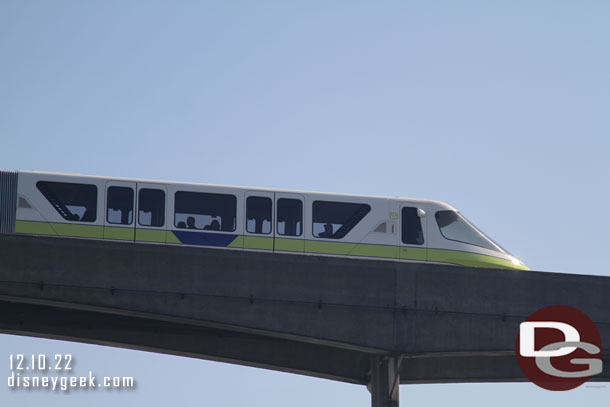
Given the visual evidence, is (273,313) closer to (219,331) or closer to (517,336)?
(219,331)

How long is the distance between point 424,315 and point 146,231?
860 centimetres

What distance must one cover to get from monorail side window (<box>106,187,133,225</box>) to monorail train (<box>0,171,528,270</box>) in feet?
0.10

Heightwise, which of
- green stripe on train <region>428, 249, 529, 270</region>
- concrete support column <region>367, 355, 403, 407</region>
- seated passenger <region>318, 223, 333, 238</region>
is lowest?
concrete support column <region>367, 355, 403, 407</region>

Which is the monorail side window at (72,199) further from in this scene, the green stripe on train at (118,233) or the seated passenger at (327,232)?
the seated passenger at (327,232)

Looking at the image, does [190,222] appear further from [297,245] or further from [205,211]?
[297,245]

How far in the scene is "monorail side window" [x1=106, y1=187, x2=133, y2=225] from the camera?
2973 centimetres

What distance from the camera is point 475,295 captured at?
92.2 ft

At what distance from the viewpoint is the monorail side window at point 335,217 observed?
31.1 meters

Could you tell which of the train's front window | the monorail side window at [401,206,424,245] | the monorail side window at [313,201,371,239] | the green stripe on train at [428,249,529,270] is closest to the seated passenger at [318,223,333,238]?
the monorail side window at [313,201,371,239]

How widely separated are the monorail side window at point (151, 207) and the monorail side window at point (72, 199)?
1.36m
